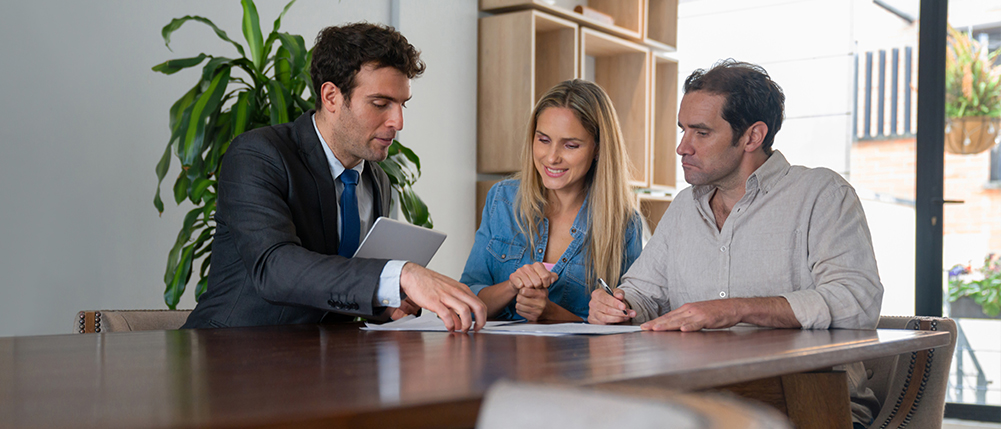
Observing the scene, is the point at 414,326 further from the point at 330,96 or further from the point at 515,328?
the point at 330,96

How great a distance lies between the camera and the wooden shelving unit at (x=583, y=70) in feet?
12.9

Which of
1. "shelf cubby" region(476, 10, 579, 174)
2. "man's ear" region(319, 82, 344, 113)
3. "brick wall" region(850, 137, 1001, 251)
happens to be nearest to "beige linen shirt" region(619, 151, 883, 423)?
"man's ear" region(319, 82, 344, 113)

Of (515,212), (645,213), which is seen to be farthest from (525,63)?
(515,212)

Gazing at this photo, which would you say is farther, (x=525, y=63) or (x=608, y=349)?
(x=525, y=63)

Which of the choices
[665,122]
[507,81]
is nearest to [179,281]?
[507,81]

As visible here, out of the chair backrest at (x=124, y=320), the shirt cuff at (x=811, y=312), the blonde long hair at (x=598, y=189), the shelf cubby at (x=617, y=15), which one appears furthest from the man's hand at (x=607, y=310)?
the shelf cubby at (x=617, y=15)

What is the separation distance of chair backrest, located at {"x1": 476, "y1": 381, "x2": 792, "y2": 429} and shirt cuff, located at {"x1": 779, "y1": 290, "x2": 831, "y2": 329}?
1360mm

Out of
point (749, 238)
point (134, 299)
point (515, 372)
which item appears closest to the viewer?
point (515, 372)

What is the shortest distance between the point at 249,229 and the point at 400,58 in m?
0.66

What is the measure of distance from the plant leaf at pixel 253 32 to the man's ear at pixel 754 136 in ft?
5.29

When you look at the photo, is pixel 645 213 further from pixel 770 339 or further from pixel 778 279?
pixel 770 339

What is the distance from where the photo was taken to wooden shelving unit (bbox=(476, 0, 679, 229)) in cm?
394

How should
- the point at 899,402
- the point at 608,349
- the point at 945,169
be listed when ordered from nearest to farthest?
the point at 608,349
the point at 899,402
the point at 945,169

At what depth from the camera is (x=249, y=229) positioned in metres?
1.67
